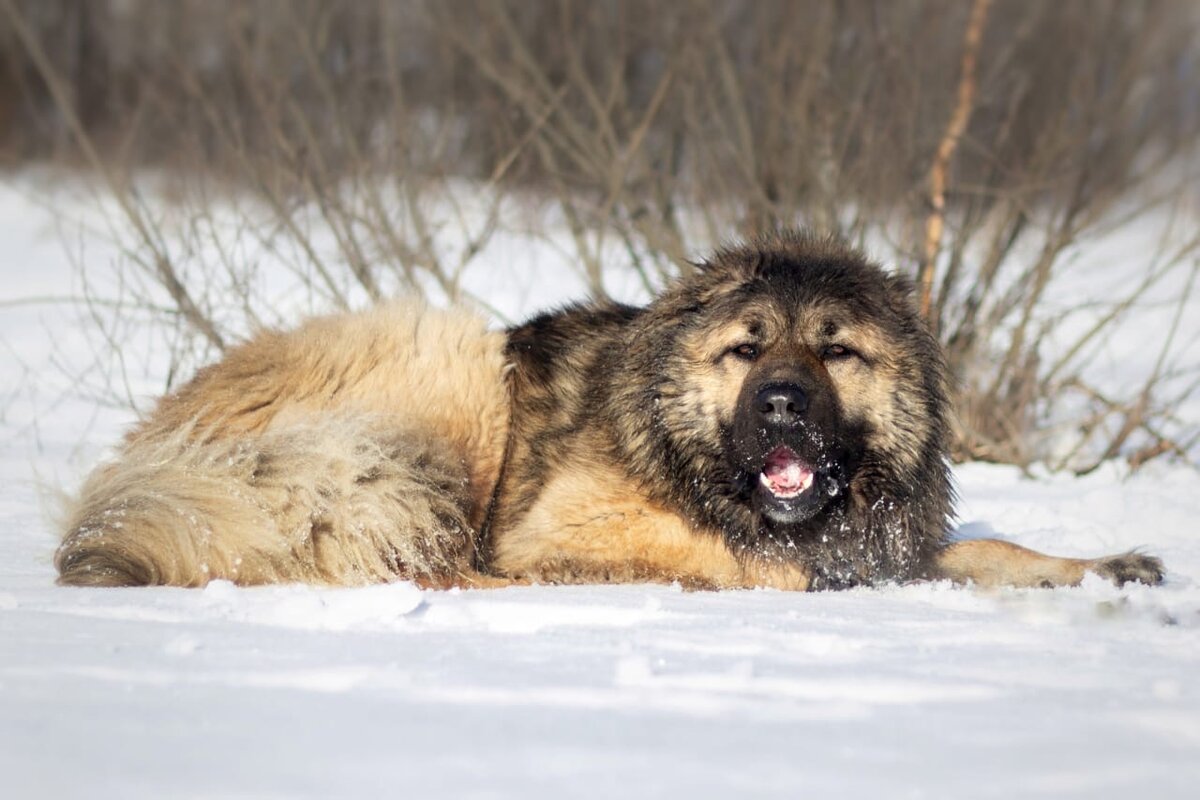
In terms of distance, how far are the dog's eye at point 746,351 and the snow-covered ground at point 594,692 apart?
0.74 m

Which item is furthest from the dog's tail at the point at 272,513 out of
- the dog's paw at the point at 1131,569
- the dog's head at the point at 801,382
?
the dog's paw at the point at 1131,569

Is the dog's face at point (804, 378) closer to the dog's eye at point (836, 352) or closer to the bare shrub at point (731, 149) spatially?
the dog's eye at point (836, 352)

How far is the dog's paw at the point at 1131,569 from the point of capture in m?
3.58

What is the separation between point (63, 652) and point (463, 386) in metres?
1.87

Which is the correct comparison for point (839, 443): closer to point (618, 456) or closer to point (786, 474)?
point (786, 474)

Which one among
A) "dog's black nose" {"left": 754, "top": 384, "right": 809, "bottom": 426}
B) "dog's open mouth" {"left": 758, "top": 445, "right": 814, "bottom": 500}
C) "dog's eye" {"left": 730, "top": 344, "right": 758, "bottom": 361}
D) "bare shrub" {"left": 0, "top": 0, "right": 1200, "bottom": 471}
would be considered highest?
"bare shrub" {"left": 0, "top": 0, "right": 1200, "bottom": 471}

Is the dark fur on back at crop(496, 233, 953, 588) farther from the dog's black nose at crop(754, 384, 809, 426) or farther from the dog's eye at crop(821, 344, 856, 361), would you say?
the dog's black nose at crop(754, 384, 809, 426)

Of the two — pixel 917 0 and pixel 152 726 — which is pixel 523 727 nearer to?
pixel 152 726

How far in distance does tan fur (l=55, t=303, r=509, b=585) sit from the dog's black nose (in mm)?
1008

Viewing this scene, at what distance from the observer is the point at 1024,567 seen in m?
3.70

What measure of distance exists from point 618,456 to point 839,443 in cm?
71

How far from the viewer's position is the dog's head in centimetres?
360

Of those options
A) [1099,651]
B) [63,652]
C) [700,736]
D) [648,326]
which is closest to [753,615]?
[1099,651]

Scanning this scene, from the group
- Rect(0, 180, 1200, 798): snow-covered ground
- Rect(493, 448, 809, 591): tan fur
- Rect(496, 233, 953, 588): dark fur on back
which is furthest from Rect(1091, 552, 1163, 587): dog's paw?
Rect(493, 448, 809, 591): tan fur
